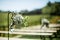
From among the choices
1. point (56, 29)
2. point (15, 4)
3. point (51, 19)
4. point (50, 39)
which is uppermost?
point (15, 4)

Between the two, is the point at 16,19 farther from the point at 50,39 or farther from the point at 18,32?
the point at 50,39

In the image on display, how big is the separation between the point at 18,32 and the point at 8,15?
240mm

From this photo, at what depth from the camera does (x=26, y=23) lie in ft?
5.90

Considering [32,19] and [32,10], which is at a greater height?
[32,10]

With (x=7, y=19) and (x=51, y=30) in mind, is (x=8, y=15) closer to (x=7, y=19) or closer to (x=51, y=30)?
(x=7, y=19)

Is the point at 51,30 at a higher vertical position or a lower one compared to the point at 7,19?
lower

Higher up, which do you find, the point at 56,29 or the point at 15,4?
the point at 15,4

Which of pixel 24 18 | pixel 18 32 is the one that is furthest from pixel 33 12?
pixel 18 32

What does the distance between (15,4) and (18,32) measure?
0.34 meters

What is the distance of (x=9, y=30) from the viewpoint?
183 cm

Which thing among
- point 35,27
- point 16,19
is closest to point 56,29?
point 35,27

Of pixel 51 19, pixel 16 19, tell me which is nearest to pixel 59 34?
pixel 51 19

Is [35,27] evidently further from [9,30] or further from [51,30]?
[9,30]

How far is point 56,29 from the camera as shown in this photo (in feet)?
5.74
